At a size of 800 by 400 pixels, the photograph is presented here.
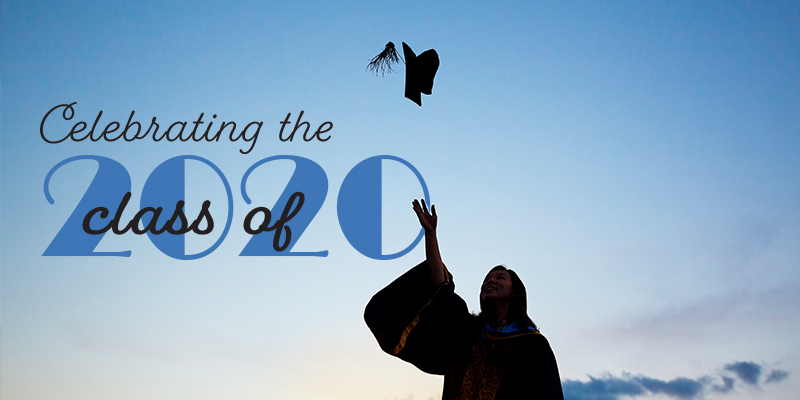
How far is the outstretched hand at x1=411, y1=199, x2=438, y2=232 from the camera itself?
5.35 meters

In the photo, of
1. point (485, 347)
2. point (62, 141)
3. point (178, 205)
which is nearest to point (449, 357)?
point (485, 347)

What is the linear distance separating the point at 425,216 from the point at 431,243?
239 millimetres

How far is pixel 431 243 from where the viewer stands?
17.6 feet

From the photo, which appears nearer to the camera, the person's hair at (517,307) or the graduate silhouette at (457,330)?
the graduate silhouette at (457,330)

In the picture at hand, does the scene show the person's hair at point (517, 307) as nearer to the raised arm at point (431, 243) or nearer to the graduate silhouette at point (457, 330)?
the graduate silhouette at point (457, 330)

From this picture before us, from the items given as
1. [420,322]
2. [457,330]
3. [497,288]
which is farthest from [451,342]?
[497,288]

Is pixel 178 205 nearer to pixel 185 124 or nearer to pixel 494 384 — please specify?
pixel 185 124

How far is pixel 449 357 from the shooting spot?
5.32m

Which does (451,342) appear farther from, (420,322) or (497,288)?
(497,288)

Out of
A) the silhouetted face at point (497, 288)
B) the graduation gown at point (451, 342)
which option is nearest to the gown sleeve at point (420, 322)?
the graduation gown at point (451, 342)

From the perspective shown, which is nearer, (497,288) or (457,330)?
(457,330)

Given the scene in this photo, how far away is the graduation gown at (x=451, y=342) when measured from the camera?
5.11 m

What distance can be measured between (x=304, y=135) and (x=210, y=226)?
256cm

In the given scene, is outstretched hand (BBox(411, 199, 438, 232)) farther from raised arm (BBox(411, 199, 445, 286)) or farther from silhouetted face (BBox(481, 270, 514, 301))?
silhouetted face (BBox(481, 270, 514, 301))
